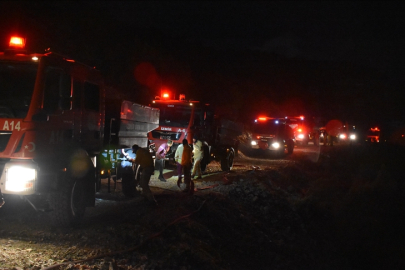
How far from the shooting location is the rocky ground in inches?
224

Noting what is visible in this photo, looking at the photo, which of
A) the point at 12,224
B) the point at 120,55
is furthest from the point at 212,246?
the point at 120,55

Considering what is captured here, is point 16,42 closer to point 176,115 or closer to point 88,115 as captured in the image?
point 88,115

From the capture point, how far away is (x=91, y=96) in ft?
25.5

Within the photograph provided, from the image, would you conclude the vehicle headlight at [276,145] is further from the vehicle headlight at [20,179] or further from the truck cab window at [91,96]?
the vehicle headlight at [20,179]

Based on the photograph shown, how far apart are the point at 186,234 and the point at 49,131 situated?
3050mm

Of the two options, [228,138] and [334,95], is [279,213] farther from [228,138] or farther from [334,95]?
[334,95]

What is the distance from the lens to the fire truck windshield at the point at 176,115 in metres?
14.6

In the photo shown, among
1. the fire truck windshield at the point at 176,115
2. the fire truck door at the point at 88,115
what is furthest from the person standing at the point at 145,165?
the fire truck windshield at the point at 176,115

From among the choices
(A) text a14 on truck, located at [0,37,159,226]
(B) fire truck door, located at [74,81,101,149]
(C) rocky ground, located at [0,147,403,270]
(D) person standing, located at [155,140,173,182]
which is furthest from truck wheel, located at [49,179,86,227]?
(D) person standing, located at [155,140,173,182]

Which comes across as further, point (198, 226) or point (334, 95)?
point (334, 95)

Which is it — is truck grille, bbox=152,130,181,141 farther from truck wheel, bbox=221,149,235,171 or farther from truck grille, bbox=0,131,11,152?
truck grille, bbox=0,131,11,152

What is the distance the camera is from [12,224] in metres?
6.99

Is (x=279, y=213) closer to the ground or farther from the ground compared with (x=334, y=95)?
closer to the ground

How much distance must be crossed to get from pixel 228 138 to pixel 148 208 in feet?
29.6
